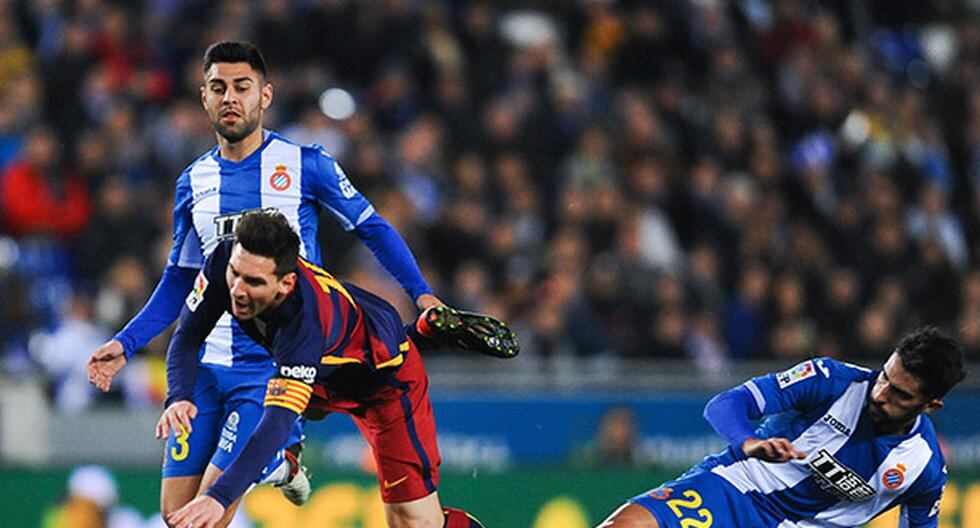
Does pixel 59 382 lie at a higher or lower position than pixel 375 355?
lower

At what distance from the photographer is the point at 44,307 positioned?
450 inches

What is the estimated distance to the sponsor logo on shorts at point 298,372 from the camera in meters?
5.89

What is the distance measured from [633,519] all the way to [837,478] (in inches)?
34.0

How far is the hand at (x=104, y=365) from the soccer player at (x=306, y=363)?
280mm

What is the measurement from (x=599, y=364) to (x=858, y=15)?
24.2ft

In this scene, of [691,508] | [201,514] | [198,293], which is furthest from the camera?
[691,508]

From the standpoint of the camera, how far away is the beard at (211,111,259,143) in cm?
678

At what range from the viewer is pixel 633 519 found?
716 centimetres

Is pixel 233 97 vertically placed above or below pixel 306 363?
above

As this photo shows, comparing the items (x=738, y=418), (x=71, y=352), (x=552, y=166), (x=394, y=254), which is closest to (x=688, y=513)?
(x=738, y=418)

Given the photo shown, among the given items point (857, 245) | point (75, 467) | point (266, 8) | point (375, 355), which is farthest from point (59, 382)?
point (857, 245)

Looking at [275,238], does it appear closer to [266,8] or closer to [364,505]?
[364,505]

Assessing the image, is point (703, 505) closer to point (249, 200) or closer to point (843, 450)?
point (843, 450)

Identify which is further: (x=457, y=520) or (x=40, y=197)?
(x=40, y=197)
